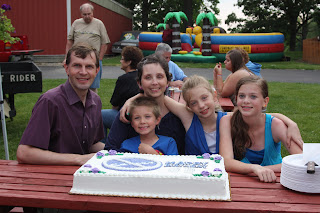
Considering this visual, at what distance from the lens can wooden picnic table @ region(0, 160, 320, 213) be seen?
1.80 m

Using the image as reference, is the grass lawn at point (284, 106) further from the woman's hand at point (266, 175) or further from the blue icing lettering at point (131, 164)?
the blue icing lettering at point (131, 164)

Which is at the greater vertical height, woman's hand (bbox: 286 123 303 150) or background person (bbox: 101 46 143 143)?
background person (bbox: 101 46 143 143)

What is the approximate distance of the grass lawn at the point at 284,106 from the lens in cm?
635

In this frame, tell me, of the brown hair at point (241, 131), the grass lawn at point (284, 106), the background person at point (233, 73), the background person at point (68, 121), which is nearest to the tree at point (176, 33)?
the grass lawn at point (284, 106)

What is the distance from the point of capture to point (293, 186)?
1.97 meters

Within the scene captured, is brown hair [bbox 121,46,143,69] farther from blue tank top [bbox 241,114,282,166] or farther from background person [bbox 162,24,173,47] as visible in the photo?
background person [bbox 162,24,173,47]

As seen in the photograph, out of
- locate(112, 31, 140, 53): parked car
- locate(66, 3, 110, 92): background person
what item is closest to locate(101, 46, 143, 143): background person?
locate(66, 3, 110, 92): background person

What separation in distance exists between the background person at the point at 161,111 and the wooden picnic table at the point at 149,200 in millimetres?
740

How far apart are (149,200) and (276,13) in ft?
105

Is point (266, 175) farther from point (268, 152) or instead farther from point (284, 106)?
point (284, 106)

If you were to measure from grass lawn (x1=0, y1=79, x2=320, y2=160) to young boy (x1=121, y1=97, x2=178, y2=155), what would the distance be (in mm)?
2977

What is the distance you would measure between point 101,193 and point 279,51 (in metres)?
19.4

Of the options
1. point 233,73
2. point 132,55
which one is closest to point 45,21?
point 132,55

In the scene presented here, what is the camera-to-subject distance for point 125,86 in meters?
4.89
